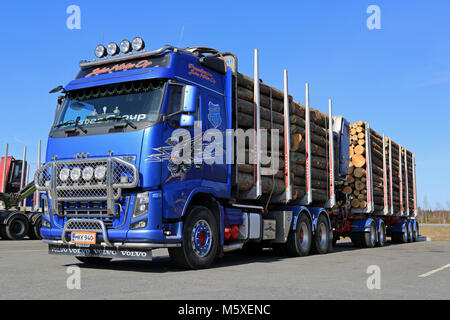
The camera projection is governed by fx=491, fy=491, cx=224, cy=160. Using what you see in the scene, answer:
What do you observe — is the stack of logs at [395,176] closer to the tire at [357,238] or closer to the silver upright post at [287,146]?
the tire at [357,238]

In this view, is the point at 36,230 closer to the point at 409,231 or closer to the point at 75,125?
the point at 75,125

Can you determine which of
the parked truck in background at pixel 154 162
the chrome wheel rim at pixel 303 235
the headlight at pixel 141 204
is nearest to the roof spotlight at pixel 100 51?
the parked truck in background at pixel 154 162

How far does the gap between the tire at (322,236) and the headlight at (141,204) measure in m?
6.32

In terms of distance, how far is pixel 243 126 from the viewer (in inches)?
390

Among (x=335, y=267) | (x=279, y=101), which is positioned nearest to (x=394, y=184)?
(x=279, y=101)

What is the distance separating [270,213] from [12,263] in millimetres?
5511

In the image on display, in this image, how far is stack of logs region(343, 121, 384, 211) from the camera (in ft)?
53.0

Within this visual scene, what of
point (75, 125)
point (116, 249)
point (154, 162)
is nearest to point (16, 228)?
point (75, 125)

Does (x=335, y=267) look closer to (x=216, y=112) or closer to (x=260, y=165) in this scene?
(x=260, y=165)

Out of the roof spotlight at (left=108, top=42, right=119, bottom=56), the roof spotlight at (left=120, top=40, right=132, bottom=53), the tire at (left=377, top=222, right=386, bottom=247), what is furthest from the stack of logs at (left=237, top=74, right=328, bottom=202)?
the tire at (left=377, top=222, right=386, bottom=247)

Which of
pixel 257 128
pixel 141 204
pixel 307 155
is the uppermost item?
pixel 257 128

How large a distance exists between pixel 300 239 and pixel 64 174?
620 centimetres

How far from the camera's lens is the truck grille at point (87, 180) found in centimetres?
739

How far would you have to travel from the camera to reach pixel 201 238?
8289mm
